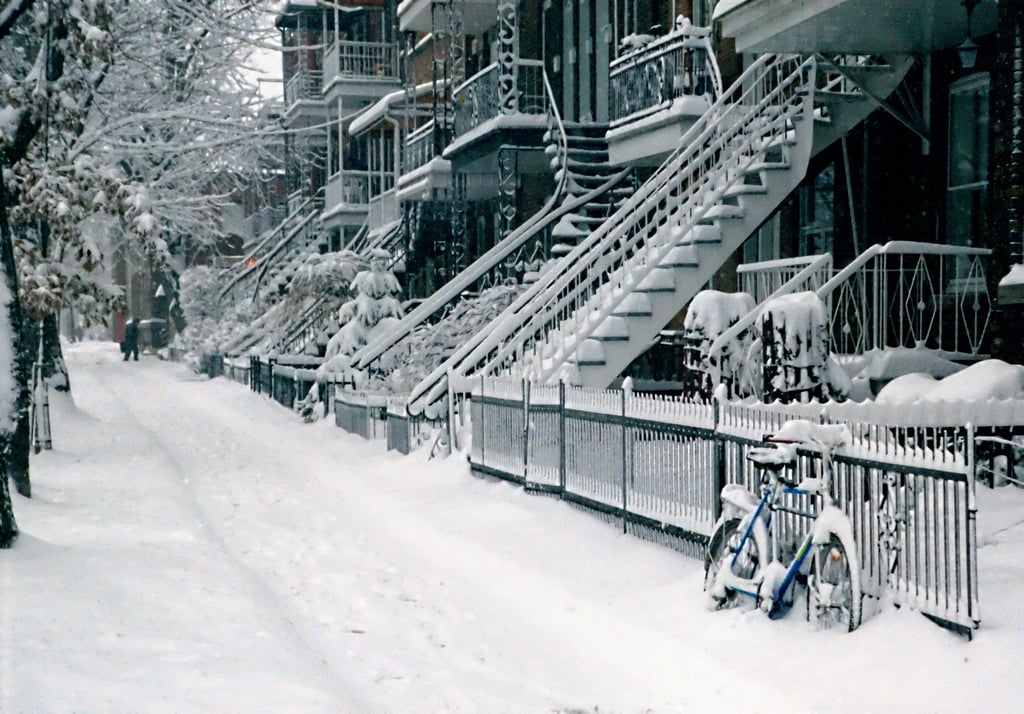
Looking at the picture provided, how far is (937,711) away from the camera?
20.7 ft

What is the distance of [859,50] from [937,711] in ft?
33.5

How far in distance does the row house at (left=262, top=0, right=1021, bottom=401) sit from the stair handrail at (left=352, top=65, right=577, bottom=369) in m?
0.07

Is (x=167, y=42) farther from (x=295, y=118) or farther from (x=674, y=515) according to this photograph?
(x=295, y=118)

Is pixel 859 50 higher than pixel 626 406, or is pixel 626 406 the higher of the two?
pixel 859 50

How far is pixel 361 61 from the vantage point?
149ft

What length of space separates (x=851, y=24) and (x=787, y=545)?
7.50 metres

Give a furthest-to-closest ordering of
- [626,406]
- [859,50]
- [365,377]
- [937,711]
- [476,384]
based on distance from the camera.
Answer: [365,377] → [476,384] → [859,50] → [626,406] → [937,711]

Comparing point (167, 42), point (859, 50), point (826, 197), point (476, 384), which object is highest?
point (167, 42)

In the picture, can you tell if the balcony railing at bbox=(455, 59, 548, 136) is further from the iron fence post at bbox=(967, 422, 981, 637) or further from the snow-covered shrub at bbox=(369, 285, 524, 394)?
the iron fence post at bbox=(967, 422, 981, 637)

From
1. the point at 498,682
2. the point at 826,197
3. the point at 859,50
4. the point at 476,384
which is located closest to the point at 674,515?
the point at 498,682

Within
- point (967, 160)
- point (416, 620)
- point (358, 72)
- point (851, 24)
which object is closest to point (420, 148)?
point (358, 72)

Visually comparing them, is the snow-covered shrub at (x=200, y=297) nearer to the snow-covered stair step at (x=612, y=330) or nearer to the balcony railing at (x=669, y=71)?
the balcony railing at (x=669, y=71)

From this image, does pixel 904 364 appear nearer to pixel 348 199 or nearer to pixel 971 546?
pixel 971 546

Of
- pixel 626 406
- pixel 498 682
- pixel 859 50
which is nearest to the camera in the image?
pixel 498 682
